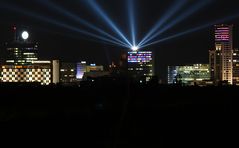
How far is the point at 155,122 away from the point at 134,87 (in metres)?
13.7

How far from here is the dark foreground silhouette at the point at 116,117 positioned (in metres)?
16.9

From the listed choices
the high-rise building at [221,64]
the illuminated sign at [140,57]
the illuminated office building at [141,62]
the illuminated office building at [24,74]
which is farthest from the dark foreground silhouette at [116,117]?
the high-rise building at [221,64]

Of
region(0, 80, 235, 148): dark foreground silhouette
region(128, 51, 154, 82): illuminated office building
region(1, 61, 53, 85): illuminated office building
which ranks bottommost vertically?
region(0, 80, 235, 148): dark foreground silhouette

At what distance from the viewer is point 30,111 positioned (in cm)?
2469

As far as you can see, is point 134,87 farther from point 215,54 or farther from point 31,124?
point 215,54

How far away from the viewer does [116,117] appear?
878 inches

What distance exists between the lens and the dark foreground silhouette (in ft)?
55.5

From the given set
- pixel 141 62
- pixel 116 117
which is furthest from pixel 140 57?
pixel 116 117

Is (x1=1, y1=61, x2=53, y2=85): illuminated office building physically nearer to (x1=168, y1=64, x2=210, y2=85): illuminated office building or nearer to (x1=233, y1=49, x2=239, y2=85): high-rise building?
(x1=168, y1=64, x2=210, y2=85): illuminated office building

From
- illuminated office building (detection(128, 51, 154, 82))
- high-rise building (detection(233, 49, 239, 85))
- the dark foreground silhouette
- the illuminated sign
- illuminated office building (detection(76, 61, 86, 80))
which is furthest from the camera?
high-rise building (detection(233, 49, 239, 85))

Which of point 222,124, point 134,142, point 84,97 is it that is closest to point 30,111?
point 84,97

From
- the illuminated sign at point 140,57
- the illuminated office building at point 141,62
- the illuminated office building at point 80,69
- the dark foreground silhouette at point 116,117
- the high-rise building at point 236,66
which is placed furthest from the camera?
the high-rise building at point 236,66

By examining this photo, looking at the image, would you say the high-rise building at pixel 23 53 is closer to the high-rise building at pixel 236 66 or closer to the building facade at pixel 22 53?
the building facade at pixel 22 53

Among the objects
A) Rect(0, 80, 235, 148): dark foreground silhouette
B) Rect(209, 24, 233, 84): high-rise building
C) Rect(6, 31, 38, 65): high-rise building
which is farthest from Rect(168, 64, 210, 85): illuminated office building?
Rect(0, 80, 235, 148): dark foreground silhouette
